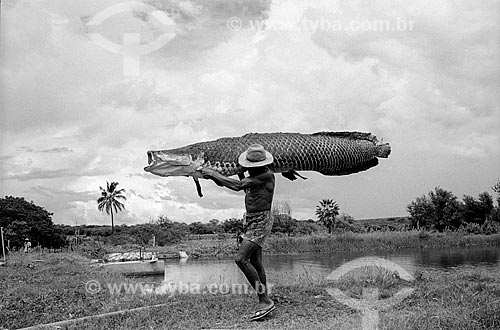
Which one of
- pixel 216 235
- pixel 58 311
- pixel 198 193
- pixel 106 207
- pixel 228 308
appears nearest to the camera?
pixel 198 193

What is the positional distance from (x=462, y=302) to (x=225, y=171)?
12.2ft

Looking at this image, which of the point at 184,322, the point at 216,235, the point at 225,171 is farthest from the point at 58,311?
the point at 216,235

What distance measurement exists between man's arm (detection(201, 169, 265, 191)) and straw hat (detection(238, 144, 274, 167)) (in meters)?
0.20

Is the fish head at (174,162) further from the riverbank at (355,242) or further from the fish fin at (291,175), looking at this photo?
the riverbank at (355,242)

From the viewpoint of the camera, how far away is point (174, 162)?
618 centimetres

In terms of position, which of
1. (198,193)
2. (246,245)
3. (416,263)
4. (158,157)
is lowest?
(416,263)

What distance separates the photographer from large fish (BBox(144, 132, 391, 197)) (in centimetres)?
622

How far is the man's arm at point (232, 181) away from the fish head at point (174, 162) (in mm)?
157

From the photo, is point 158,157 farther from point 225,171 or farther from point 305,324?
point 305,324

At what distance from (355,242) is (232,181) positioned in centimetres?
3421

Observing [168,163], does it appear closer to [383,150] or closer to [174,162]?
[174,162]

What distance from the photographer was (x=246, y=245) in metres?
6.26

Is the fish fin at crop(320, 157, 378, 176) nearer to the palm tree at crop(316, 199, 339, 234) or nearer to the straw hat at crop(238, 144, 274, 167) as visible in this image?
the straw hat at crop(238, 144, 274, 167)
